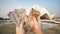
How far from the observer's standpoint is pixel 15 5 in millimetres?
1490

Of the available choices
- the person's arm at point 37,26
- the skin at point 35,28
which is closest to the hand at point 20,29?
the skin at point 35,28

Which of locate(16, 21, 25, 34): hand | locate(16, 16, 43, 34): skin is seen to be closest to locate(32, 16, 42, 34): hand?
locate(16, 16, 43, 34): skin

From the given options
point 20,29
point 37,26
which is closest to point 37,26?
point 37,26

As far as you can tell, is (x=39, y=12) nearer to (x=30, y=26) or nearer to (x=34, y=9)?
(x=34, y=9)

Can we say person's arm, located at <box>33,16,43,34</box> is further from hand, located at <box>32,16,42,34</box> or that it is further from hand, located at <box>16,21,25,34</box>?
hand, located at <box>16,21,25,34</box>

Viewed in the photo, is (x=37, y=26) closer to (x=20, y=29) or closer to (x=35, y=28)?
(x=35, y=28)

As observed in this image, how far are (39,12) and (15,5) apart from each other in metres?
0.31

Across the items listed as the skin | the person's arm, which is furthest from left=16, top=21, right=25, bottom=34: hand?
the person's arm

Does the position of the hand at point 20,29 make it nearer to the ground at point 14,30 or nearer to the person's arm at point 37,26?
the ground at point 14,30

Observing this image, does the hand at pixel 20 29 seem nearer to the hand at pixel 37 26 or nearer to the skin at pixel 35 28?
the skin at pixel 35 28

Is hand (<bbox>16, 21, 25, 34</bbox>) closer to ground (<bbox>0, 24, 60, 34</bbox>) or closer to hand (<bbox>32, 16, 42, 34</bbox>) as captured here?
ground (<bbox>0, 24, 60, 34</bbox>)

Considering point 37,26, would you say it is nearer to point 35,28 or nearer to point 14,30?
point 35,28

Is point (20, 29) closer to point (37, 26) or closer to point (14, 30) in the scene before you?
point (14, 30)

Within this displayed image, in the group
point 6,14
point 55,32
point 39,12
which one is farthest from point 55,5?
point 6,14
